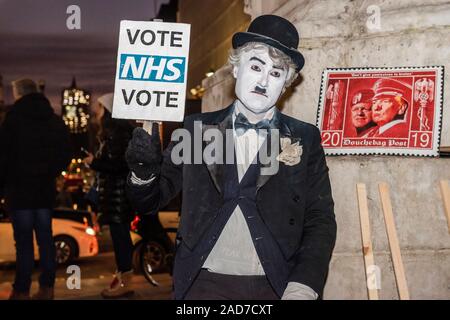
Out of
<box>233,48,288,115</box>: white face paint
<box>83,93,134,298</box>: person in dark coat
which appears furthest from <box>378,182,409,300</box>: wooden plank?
<box>83,93,134,298</box>: person in dark coat

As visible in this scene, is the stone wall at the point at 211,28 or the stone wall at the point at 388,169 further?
the stone wall at the point at 211,28

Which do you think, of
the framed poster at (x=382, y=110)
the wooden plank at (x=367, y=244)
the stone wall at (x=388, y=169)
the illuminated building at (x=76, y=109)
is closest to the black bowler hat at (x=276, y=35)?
the wooden plank at (x=367, y=244)

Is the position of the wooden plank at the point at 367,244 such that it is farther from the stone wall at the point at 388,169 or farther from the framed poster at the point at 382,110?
the stone wall at the point at 388,169

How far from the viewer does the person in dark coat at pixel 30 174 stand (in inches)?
282

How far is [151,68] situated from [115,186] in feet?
14.7

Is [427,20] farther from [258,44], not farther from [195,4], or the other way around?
[195,4]

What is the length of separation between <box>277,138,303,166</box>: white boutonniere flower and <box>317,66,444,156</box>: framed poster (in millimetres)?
1549

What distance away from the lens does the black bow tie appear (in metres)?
3.51

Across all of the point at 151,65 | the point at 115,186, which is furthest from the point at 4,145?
the point at 151,65

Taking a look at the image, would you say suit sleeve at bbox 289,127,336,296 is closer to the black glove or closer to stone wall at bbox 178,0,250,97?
the black glove

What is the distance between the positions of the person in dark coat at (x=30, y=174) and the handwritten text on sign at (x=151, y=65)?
3.99 metres

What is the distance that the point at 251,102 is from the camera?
3.54m

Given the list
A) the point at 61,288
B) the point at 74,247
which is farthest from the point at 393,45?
the point at 74,247

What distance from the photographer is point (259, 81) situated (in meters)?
3.57
